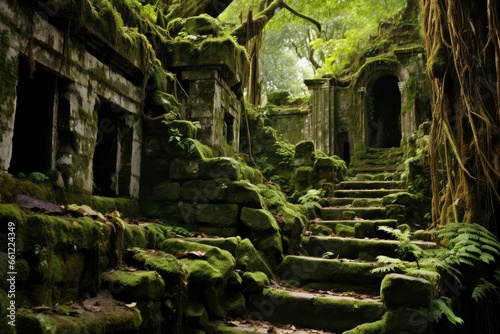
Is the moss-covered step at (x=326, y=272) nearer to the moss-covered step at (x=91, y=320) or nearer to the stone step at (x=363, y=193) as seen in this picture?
the moss-covered step at (x=91, y=320)

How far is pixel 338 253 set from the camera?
7199 mm

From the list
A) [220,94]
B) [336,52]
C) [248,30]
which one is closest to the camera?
[220,94]

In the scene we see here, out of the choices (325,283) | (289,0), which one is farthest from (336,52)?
(325,283)

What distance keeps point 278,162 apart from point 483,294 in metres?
7.03

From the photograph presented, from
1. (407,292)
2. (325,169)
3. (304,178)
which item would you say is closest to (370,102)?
(325,169)

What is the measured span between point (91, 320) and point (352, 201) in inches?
315

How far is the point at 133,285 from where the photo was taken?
392 centimetres

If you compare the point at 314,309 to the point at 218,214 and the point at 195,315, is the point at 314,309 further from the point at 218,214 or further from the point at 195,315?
the point at 218,214

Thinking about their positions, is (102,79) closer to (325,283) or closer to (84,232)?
(84,232)

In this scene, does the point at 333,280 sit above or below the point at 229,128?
below

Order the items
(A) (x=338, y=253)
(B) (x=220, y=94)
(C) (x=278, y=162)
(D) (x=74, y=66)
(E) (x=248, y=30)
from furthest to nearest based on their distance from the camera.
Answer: (C) (x=278, y=162), (E) (x=248, y=30), (B) (x=220, y=94), (A) (x=338, y=253), (D) (x=74, y=66)

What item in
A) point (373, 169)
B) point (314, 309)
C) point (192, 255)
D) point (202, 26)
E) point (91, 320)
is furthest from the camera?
point (373, 169)

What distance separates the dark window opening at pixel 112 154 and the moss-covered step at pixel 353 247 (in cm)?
311

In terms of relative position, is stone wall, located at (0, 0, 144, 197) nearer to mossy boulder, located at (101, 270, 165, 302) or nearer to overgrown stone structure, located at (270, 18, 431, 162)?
mossy boulder, located at (101, 270, 165, 302)
